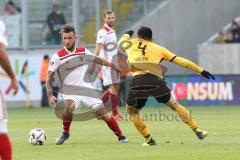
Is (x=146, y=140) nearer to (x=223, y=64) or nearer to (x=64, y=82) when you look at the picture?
(x=64, y=82)

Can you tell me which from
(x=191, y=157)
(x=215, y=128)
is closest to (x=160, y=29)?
(x=215, y=128)

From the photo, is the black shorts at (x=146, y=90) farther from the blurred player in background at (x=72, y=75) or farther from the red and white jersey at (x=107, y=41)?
the red and white jersey at (x=107, y=41)

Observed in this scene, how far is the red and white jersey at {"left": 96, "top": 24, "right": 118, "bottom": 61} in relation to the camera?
69.6 feet

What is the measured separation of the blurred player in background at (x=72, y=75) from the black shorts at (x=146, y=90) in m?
0.60

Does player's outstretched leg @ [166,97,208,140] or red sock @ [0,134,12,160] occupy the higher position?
red sock @ [0,134,12,160]

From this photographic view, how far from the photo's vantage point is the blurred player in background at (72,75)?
1542 centimetres

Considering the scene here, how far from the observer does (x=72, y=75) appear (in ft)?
52.0

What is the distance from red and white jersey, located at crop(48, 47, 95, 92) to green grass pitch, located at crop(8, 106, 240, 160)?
1.18m

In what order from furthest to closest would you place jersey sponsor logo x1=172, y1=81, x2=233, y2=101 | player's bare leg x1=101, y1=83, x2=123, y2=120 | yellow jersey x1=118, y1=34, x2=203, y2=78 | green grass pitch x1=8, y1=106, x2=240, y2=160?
1. jersey sponsor logo x1=172, y1=81, x2=233, y2=101
2. player's bare leg x1=101, y1=83, x2=123, y2=120
3. yellow jersey x1=118, y1=34, x2=203, y2=78
4. green grass pitch x1=8, y1=106, x2=240, y2=160

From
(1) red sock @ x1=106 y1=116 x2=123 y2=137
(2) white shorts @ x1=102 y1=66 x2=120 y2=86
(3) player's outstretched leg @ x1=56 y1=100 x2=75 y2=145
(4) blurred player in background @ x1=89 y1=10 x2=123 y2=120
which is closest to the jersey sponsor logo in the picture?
(4) blurred player in background @ x1=89 y1=10 x2=123 y2=120

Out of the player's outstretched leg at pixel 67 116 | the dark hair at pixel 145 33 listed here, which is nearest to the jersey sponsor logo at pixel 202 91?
the player's outstretched leg at pixel 67 116

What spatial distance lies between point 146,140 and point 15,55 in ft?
58.8

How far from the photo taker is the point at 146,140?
1511 cm

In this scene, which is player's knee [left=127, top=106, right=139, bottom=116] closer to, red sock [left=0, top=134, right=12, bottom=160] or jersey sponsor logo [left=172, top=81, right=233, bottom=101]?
red sock [left=0, top=134, right=12, bottom=160]
